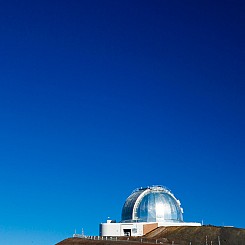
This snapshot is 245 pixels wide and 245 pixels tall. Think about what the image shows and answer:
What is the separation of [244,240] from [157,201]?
2330cm

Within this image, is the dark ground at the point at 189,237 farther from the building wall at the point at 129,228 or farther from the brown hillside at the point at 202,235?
the building wall at the point at 129,228

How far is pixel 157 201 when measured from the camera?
88.4 metres

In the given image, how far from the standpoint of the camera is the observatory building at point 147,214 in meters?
84.6

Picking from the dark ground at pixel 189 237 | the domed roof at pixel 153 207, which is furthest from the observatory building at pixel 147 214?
the dark ground at pixel 189 237

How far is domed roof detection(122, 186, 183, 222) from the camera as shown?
87.2 m

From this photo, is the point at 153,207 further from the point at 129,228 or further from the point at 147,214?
the point at 129,228

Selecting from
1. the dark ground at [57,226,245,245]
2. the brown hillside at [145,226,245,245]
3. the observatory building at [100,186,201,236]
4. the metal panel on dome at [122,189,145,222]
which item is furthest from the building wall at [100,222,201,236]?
the metal panel on dome at [122,189,145,222]

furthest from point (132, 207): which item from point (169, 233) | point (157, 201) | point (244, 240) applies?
point (244, 240)

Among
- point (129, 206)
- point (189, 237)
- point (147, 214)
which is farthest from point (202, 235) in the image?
point (129, 206)

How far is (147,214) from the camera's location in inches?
3435

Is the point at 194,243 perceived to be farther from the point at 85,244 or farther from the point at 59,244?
the point at 59,244

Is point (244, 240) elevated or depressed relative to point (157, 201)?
depressed

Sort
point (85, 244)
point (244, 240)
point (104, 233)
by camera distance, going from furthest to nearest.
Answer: point (104, 233), point (85, 244), point (244, 240)

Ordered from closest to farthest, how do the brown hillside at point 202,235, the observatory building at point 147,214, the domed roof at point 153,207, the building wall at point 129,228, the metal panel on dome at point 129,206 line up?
the brown hillside at point 202,235
the building wall at point 129,228
the observatory building at point 147,214
the domed roof at point 153,207
the metal panel on dome at point 129,206
